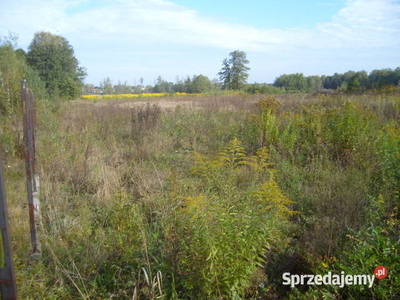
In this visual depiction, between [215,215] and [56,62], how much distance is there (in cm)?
1926

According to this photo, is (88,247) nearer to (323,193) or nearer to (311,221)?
(311,221)

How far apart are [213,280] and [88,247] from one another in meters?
1.51

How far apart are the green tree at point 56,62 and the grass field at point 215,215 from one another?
1073 cm

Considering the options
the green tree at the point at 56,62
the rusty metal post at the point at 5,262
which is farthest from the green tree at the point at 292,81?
the rusty metal post at the point at 5,262

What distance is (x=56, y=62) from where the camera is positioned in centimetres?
1861

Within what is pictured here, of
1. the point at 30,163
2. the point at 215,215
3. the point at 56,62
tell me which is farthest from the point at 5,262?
the point at 56,62

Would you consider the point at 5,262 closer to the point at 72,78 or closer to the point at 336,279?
the point at 336,279

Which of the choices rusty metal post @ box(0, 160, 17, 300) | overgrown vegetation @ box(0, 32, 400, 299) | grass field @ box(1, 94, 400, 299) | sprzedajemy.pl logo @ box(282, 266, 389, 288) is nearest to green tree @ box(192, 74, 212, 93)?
overgrown vegetation @ box(0, 32, 400, 299)

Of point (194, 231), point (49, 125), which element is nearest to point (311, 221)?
point (194, 231)

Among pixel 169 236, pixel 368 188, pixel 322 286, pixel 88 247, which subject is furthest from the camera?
pixel 368 188

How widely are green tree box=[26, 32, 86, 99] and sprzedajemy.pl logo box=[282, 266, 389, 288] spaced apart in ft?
52.4

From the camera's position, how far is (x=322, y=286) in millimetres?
2592

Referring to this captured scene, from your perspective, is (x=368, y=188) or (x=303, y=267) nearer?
(x=303, y=267)

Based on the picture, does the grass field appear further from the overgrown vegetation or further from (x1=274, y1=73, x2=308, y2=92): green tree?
(x1=274, y1=73, x2=308, y2=92): green tree
